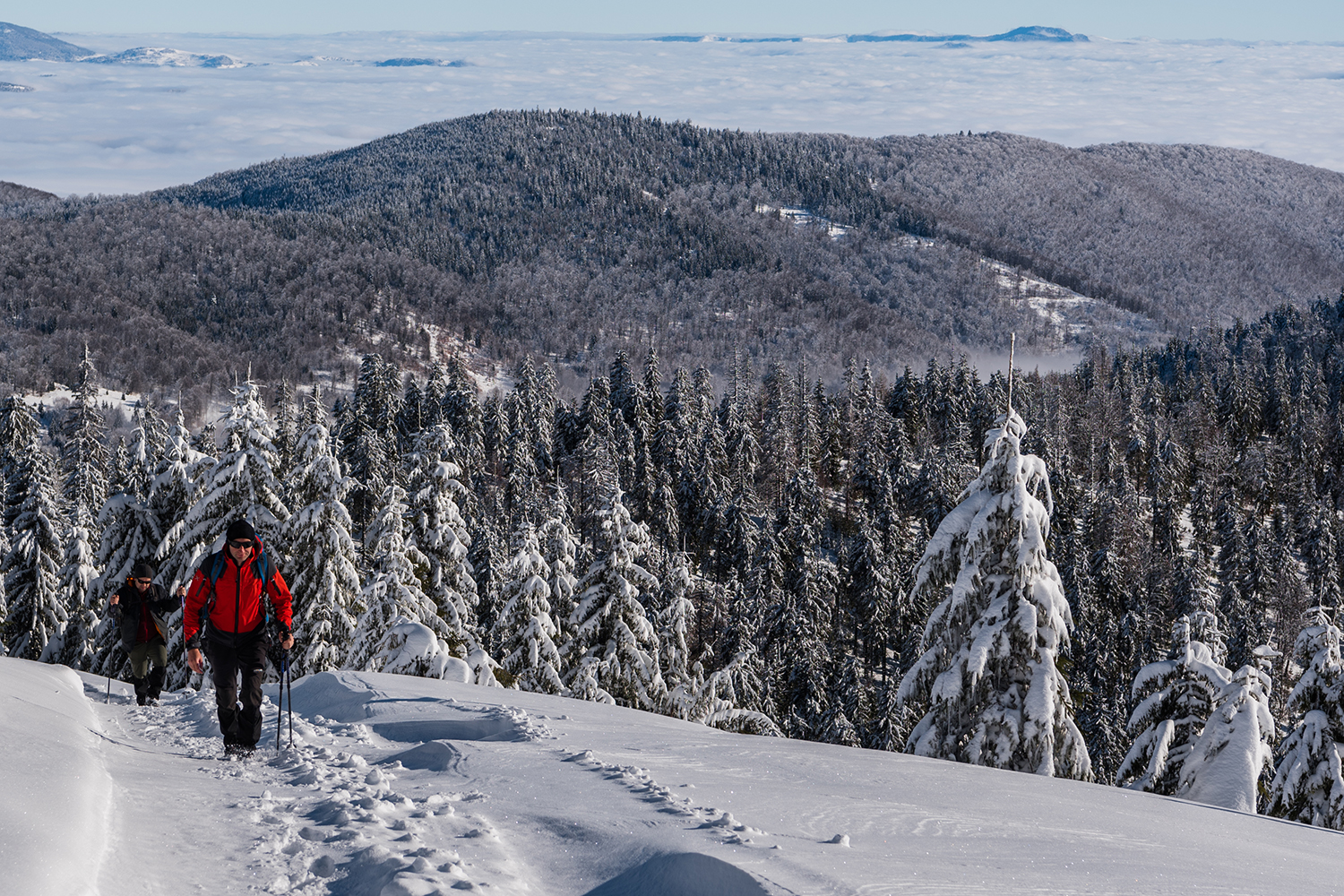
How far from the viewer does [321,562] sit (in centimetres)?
2242

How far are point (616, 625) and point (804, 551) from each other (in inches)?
1312

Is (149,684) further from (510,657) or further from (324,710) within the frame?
(510,657)

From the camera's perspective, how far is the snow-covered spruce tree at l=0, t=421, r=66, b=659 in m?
29.6

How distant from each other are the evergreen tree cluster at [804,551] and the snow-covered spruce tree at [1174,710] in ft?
0.19

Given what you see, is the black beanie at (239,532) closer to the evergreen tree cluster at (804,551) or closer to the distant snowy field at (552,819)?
the distant snowy field at (552,819)

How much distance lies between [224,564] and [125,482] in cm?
2837

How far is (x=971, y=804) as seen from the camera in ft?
24.5

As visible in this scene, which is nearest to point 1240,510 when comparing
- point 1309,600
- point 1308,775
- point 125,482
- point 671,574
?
point 1309,600

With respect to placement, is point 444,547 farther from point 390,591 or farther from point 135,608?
point 135,608

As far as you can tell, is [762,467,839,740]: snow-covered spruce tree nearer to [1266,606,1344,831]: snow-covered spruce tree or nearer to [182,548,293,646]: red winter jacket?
[1266,606,1344,831]: snow-covered spruce tree

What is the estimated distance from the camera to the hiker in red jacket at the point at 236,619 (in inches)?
336

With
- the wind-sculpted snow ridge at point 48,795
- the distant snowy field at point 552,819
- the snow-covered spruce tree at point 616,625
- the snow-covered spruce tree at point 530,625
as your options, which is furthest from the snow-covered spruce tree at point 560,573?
the wind-sculpted snow ridge at point 48,795

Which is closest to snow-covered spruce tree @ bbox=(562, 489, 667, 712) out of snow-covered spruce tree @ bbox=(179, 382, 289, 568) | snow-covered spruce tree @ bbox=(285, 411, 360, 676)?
snow-covered spruce tree @ bbox=(285, 411, 360, 676)

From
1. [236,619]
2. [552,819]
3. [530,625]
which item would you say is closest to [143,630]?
[236,619]
